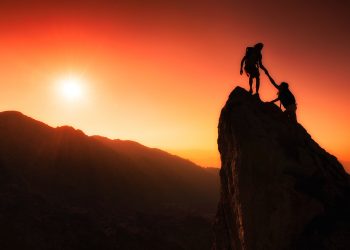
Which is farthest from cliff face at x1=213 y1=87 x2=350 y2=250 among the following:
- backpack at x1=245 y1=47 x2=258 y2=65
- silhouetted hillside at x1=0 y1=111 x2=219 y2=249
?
silhouetted hillside at x1=0 y1=111 x2=219 y2=249

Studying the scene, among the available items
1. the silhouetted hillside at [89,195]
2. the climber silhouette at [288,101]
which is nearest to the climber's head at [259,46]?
the climber silhouette at [288,101]

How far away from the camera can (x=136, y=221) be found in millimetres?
60812

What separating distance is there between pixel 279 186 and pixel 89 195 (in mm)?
65288

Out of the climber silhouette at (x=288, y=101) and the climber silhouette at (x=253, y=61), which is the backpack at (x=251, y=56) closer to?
the climber silhouette at (x=253, y=61)

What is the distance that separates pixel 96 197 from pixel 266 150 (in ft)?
210

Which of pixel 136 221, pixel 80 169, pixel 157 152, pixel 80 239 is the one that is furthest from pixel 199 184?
pixel 80 239

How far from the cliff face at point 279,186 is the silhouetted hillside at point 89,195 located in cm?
3658

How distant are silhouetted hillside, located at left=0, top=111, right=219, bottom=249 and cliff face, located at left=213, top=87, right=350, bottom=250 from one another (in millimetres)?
36580

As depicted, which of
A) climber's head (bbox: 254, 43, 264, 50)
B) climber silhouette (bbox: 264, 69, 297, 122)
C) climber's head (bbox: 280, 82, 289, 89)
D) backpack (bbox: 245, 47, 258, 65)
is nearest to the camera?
climber silhouette (bbox: 264, 69, 297, 122)

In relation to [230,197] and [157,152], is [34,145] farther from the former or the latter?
[230,197]

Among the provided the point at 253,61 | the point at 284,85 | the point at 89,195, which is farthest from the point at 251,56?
the point at 89,195

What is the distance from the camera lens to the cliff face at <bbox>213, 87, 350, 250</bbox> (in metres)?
11.5

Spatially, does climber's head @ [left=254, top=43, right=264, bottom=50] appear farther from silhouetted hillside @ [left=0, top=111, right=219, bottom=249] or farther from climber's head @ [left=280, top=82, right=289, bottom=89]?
silhouetted hillside @ [left=0, top=111, right=219, bottom=249]

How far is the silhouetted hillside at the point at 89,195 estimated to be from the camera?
1892 inches
